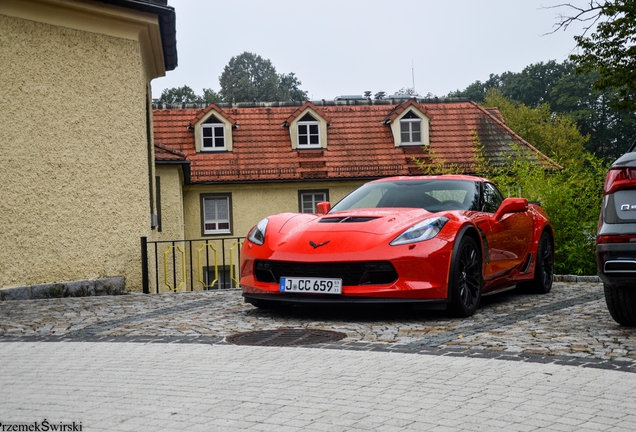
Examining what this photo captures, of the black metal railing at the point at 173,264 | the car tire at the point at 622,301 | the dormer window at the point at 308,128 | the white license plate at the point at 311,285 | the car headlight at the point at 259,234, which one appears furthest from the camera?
the dormer window at the point at 308,128

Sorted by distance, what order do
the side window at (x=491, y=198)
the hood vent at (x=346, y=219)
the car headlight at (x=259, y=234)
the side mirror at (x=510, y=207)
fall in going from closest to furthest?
1. the hood vent at (x=346, y=219)
2. the car headlight at (x=259, y=234)
3. the side mirror at (x=510, y=207)
4. the side window at (x=491, y=198)

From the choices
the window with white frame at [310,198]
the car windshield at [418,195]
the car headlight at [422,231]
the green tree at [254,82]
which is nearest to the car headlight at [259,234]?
the car windshield at [418,195]

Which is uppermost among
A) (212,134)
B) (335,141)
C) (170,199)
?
(212,134)

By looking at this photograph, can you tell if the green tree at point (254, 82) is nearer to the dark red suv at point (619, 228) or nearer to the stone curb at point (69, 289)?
the stone curb at point (69, 289)

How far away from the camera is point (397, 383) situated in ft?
15.9

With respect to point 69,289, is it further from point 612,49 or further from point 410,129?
point 410,129

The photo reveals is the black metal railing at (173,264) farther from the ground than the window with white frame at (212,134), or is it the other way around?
the window with white frame at (212,134)

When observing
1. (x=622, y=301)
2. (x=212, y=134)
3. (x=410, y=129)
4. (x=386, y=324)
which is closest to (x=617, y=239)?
(x=622, y=301)

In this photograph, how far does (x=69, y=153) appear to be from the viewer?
11805mm

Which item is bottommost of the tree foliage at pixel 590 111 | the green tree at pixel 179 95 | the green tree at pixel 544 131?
the green tree at pixel 544 131

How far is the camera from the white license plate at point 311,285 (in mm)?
7652

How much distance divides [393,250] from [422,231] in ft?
1.30

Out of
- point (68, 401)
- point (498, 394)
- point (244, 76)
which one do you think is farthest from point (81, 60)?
point (244, 76)

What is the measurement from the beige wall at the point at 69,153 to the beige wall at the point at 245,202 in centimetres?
1946
